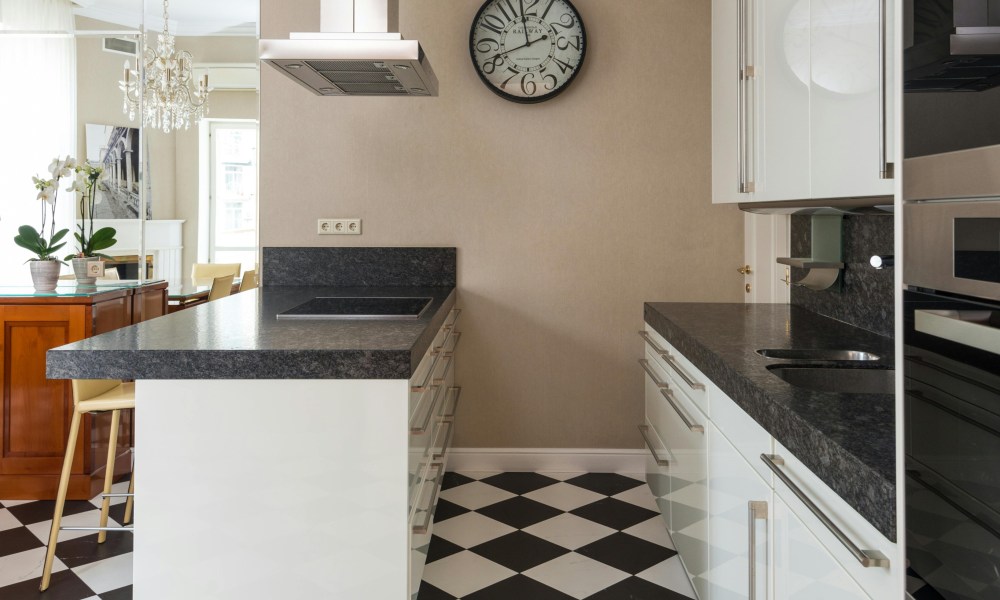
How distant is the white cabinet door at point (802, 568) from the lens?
112 cm

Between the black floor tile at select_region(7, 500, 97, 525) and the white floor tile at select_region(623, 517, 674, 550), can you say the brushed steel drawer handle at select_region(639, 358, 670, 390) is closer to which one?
the white floor tile at select_region(623, 517, 674, 550)

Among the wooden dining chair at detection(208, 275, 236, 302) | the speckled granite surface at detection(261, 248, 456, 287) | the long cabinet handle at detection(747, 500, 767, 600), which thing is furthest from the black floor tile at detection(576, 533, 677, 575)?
the wooden dining chair at detection(208, 275, 236, 302)

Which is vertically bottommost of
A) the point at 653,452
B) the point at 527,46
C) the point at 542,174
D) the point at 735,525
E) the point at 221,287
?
the point at 653,452

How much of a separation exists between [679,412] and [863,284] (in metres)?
0.71

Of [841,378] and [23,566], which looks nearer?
[841,378]

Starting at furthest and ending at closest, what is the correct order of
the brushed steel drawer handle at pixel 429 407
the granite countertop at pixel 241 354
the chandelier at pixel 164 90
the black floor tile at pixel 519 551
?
the chandelier at pixel 164 90 < the black floor tile at pixel 519 551 < the brushed steel drawer handle at pixel 429 407 < the granite countertop at pixel 241 354

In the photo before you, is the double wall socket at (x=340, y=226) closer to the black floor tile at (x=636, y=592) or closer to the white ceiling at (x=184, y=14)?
the white ceiling at (x=184, y=14)

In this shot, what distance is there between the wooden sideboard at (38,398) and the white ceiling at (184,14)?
5.85ft

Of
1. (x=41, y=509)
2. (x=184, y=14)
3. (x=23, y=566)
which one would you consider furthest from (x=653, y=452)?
(x=184, y=14)

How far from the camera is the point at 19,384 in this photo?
131 inches

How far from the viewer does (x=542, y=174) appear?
3.65 meters

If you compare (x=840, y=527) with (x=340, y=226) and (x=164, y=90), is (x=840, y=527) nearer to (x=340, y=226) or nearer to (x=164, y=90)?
(x=340, y=226)

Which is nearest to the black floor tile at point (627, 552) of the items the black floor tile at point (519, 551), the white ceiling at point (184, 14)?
the black floor tile at point (519, 551)

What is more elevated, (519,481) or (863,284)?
(863,284)
